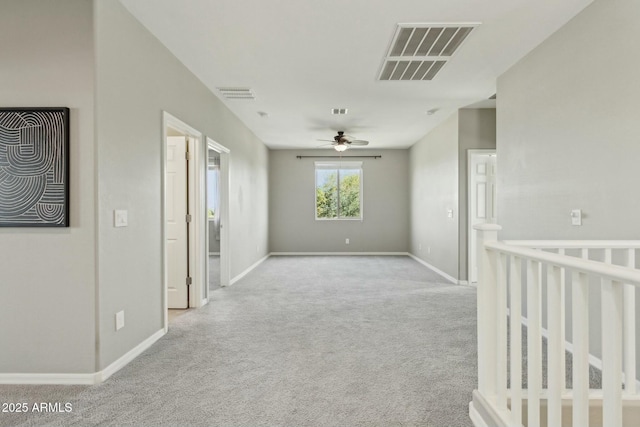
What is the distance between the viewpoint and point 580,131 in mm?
2816

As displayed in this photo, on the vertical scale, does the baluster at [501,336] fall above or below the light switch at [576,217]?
below

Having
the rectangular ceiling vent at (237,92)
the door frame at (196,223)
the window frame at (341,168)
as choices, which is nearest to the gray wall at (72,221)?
the door frame at (196,223)

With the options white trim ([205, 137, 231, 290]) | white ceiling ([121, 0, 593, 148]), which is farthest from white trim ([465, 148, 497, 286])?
white trim ([205, 137, 231, 290])

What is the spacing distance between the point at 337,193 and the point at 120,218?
6.98 meters

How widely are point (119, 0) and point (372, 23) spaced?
1806mm

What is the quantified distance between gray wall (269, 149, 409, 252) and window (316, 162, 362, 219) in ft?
0.57

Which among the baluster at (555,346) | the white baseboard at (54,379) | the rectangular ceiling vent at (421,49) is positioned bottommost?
the white baseboard at (54,379)

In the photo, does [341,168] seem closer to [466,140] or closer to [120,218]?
[466,140]

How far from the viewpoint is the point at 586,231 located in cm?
277

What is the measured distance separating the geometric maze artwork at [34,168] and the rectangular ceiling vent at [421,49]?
101 inches

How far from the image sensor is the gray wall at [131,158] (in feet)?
8.23

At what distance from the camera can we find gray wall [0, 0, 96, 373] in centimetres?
242

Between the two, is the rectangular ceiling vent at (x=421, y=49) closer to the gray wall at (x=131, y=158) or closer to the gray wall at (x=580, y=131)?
the gray wall at (x=580, y=131)

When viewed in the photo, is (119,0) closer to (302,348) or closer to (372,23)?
(372,23)
